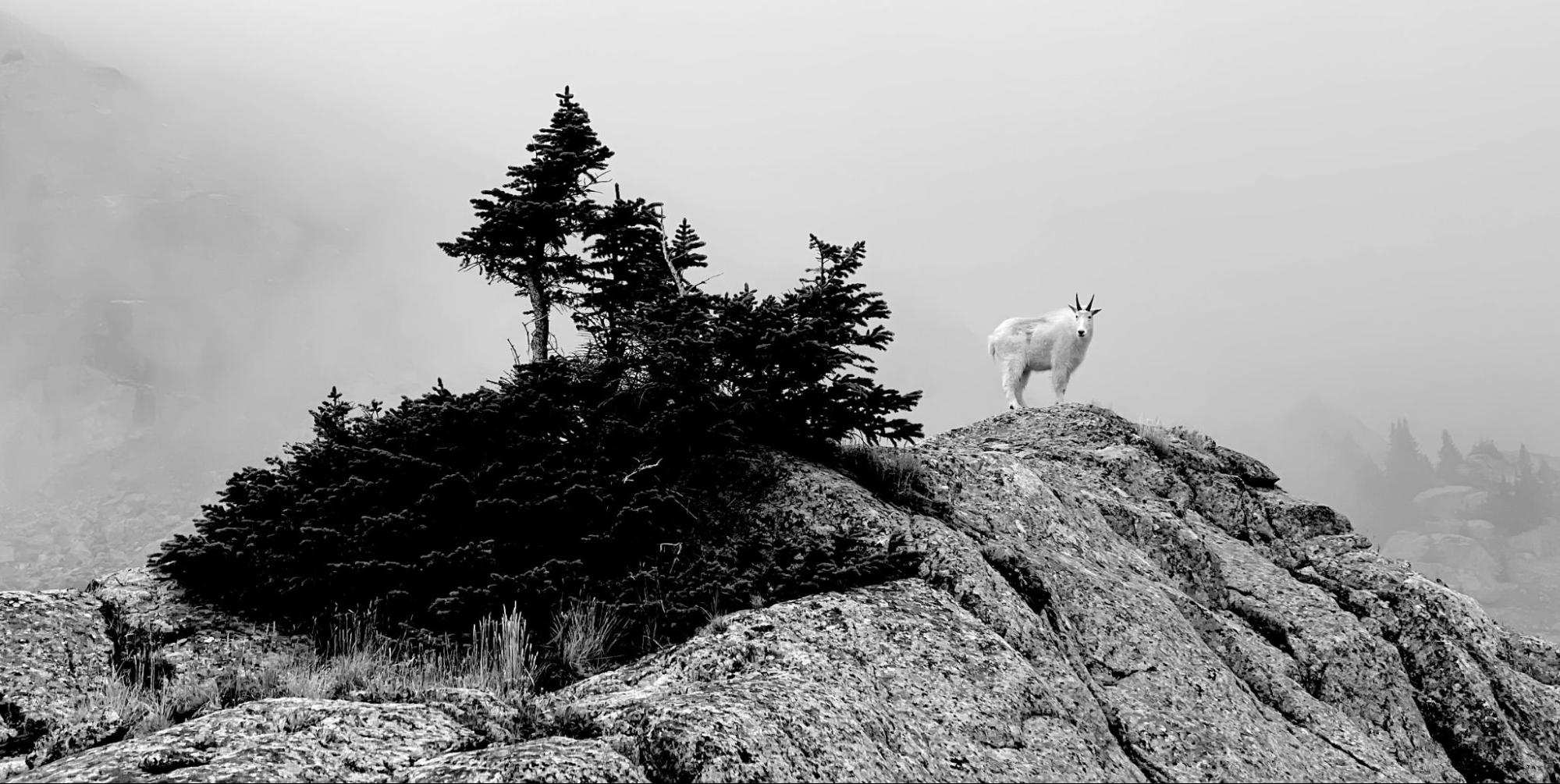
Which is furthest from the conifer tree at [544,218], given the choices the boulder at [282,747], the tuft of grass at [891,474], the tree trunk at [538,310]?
the boulder at [282,747]

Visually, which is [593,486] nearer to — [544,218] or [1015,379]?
[544,218]

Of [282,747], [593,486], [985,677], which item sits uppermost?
[593,486]

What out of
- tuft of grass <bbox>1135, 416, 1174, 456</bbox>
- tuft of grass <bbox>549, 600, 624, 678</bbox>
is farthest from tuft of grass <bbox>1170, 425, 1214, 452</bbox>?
tuft of grass <bbox>549, 600, 624, 678</bbox>

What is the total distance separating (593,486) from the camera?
9469mm

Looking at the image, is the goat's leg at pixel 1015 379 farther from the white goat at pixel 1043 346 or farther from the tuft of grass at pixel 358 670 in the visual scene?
the tuft of grass at pixel 358 670

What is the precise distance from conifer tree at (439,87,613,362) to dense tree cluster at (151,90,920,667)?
3242 millimetres

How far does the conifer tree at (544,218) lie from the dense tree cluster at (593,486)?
3.24 metres

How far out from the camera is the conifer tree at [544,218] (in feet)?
52.0

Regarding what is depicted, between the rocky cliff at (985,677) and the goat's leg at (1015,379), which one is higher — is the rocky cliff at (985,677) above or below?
below

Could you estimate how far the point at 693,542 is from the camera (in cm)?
998

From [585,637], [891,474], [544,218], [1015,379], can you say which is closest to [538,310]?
[544,218]

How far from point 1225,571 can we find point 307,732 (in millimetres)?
10780

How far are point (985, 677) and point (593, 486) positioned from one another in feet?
12.9

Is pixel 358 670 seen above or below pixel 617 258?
below
